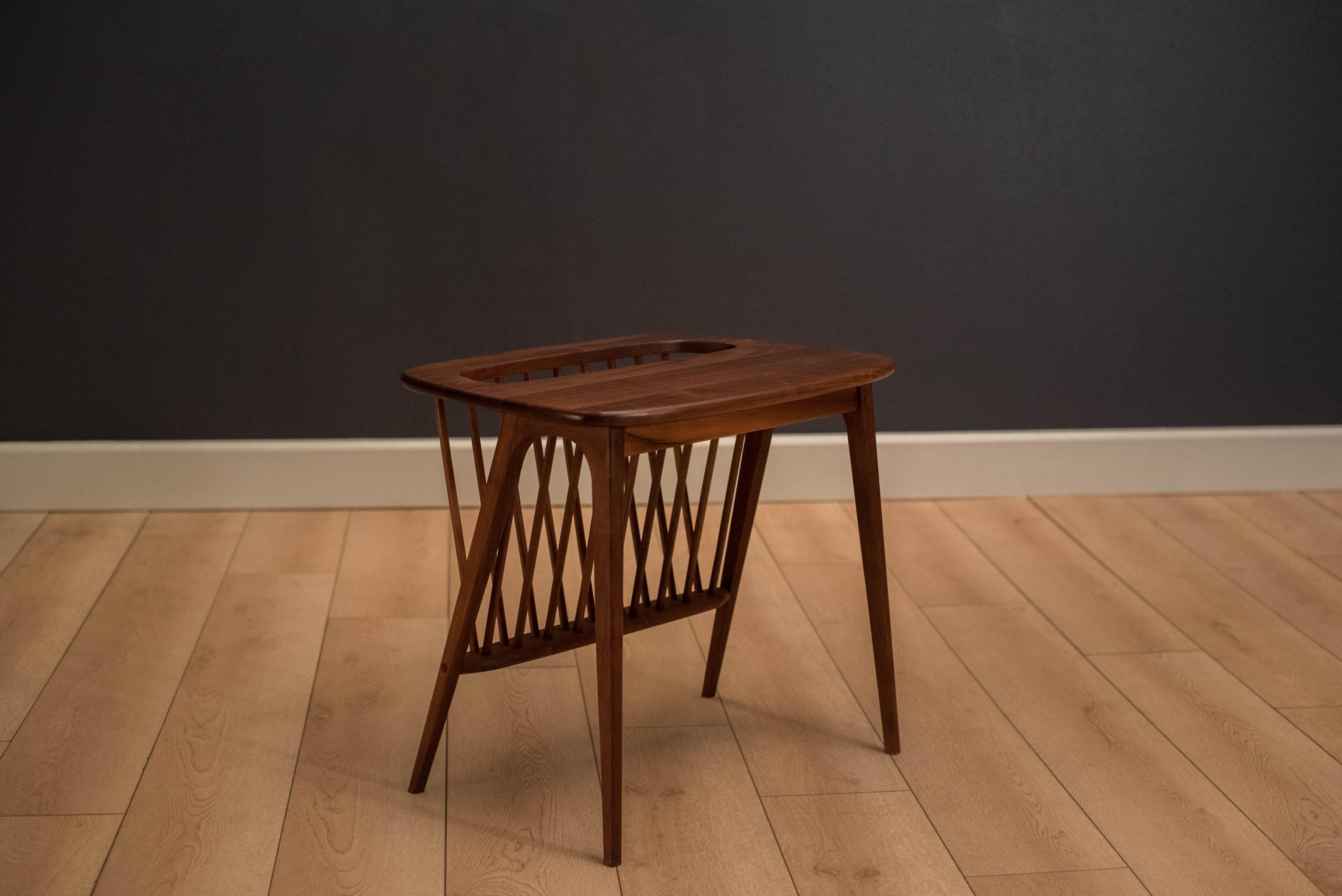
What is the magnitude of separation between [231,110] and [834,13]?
1.25 m

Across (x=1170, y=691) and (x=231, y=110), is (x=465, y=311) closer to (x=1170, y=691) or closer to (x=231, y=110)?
(x=231, y=110)

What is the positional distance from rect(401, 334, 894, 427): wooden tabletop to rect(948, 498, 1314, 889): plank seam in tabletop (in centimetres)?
64

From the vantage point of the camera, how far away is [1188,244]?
2635 mm

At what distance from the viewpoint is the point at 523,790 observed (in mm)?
1485

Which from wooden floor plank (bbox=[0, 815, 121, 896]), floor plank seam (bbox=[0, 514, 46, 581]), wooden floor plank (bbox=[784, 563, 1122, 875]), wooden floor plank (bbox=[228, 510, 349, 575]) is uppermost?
floor plank seam (bbox=[0, 514, 46, 581])

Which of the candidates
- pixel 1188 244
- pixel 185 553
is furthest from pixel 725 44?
pixel 185 553

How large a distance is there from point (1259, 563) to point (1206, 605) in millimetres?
298

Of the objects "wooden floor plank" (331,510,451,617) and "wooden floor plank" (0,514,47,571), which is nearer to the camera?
"wooden floor plank" (331,510,451,617)

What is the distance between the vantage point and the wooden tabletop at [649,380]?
3.93 ft

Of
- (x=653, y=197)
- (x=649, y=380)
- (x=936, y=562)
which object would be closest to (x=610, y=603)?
(x=649, y=380)

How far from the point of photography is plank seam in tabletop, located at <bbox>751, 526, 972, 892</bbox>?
53.5 inches

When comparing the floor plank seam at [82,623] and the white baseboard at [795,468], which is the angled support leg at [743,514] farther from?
the white baseboard at [795,468]

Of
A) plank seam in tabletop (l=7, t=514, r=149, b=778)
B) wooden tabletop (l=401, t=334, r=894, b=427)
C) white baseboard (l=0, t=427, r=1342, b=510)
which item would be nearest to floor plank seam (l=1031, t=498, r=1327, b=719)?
white baseboard (l=0, t=427, r=1342, b=510)

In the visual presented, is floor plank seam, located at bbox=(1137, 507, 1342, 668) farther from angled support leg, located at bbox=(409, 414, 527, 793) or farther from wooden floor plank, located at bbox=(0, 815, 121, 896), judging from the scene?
wooden floor plank, located at bbox=(0, 815, 121, 896)
